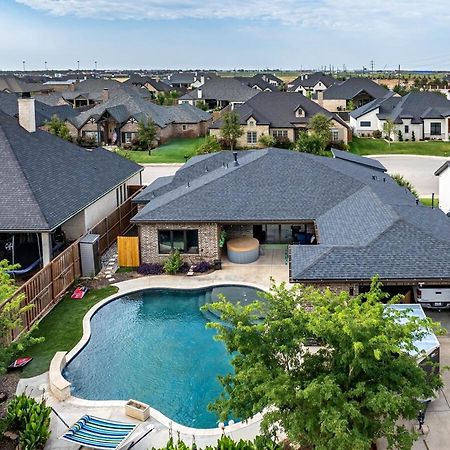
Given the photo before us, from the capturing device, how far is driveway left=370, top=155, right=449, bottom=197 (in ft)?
146

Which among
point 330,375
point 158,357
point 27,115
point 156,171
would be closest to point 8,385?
point 158,357

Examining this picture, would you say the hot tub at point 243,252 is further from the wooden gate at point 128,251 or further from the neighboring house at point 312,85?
the neighboring house at point 312,85

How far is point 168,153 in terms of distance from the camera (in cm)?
6719

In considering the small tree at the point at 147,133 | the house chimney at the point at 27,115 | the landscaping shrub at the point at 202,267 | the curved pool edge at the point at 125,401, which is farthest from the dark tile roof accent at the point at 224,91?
the curved pool edge at the point at 125,401

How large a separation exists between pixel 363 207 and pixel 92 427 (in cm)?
1578

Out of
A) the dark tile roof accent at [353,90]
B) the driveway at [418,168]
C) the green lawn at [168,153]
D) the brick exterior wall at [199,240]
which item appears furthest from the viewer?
the dark tile roof accent at [353,90]

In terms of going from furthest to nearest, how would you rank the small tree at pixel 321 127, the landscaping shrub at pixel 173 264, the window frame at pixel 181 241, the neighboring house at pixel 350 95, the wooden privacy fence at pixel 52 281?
the neighboring house at pixel 350 95 < the small tree at pixel 321 127 < the window frame at pixel 181 241 < the landscaping shrub at pixel 173 264 < the wooden privacy fence at pixel 52 281

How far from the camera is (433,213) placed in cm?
2492

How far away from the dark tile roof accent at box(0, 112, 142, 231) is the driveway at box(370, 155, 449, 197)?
23.0 m

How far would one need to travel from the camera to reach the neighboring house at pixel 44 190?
24.6 metres

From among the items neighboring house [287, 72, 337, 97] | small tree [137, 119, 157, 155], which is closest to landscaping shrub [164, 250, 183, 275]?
small tree [137, 119, 157, 155]

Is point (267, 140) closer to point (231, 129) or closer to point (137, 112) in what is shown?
point (231, 129)

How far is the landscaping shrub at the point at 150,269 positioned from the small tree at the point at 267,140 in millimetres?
39964

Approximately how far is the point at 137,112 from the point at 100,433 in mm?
64728
